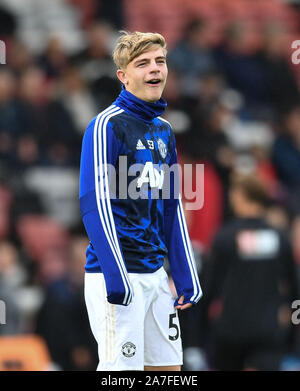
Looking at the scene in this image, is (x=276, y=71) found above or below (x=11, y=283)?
above

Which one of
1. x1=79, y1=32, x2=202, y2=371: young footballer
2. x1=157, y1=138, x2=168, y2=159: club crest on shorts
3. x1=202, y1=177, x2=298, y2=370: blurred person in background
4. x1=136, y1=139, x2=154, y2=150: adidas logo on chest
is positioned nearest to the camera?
x1=79, y1=32, x2=202, y2=371: young footballer

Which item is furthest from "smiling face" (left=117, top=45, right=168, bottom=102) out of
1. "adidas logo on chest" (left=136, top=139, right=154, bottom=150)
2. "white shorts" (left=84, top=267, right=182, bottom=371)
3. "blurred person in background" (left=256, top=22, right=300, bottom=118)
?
"blurred person in background" (left=256, top=22, right=300, bottom=118)

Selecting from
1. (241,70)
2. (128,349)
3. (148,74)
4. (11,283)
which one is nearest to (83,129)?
(11,283)

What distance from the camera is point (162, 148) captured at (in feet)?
15.0

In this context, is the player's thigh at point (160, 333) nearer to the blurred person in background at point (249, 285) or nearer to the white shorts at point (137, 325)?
the white shorts at point (137, 325)

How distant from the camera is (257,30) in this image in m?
12.0

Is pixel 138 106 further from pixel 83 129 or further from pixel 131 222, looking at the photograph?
pixel 83 129

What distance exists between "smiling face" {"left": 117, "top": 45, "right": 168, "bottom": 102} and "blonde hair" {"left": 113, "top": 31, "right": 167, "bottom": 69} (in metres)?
0.02

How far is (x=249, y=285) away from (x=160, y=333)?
229cm

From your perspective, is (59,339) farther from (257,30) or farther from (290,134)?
(257,30)

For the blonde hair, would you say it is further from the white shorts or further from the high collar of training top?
the white shorts

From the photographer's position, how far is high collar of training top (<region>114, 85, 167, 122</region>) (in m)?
4.50

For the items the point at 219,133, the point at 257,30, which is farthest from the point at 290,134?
the point at 257,30

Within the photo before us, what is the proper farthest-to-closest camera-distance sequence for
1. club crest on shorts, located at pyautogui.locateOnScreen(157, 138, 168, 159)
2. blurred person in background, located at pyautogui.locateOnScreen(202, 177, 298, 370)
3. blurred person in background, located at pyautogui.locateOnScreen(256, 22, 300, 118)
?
1. blurred person in background, located at pyautogui.locateOnScreen(256, 22, 300, 118)
2. blurred person in background, located at pyautogui.locateOnScreen(202, 177, 298, 370)
3. club crest on shorts, located at pyautogui.locateOnScreen(157, 138, 168, 159)
